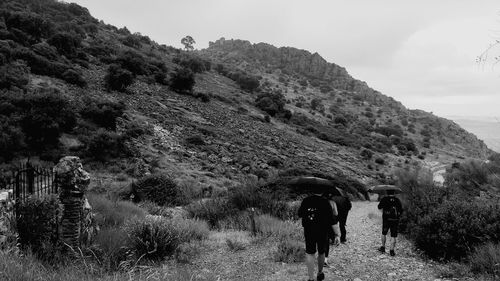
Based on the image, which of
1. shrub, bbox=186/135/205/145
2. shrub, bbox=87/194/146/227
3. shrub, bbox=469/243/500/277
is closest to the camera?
shrub, bbox=469/243/500/277

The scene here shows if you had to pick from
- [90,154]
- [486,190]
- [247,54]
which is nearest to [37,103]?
[90,154]

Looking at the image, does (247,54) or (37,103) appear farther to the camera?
(247,54)

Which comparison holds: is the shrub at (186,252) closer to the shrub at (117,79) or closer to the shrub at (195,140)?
the shrub at (195,140)

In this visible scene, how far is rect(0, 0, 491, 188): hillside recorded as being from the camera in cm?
1983

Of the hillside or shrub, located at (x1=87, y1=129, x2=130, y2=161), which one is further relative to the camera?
shrub, located at (x1=87, y1=129, x2=130, y2=161)

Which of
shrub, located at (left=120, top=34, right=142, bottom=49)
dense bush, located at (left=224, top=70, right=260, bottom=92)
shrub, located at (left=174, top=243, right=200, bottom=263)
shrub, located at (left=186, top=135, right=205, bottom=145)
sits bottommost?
shrub, located at (left=174, top=243, right=200, bottom=263)

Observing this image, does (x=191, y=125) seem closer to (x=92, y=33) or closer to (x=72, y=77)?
(x=72, y=77)

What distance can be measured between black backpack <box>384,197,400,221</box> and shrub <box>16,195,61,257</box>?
7.45 meters

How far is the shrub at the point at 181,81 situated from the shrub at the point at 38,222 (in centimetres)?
3168

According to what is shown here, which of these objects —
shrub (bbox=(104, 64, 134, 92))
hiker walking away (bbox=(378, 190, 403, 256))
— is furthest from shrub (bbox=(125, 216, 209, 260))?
shrub (bbox=(104, 64, 134, 92))

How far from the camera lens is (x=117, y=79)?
3102cm

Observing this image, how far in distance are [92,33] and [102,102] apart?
2571 cm

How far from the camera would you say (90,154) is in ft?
64.5

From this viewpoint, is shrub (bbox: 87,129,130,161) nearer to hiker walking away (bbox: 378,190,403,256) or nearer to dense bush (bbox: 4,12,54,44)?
hiker walking away (bbox: 378,190,403,256)
